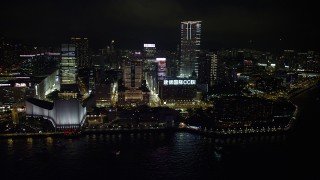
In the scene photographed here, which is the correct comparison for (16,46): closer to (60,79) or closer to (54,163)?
(60,79)

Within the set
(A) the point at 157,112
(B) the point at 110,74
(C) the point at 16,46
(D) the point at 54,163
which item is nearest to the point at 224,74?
(B) the point at 110,74

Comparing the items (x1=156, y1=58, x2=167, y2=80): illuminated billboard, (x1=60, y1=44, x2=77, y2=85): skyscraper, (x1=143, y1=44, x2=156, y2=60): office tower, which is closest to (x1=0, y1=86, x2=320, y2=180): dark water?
(x1=156, y1=58, x2=167, y2=80): illuminated billboard

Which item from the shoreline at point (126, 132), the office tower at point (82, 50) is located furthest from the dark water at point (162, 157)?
the office tower at point (82, 50)

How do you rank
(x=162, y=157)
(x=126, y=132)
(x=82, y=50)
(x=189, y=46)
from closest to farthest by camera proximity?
(x=162, y=157)
(x=126, y=132)
(x=189, y=46)
(x=82, y=50)

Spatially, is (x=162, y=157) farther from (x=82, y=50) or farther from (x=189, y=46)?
(x=82, y=50)

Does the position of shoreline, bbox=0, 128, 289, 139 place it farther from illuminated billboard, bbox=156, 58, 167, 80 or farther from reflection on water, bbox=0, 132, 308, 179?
illuminated billboard, bbox=156, 58, 167, 80

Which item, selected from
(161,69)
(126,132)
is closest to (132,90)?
(161,69)
